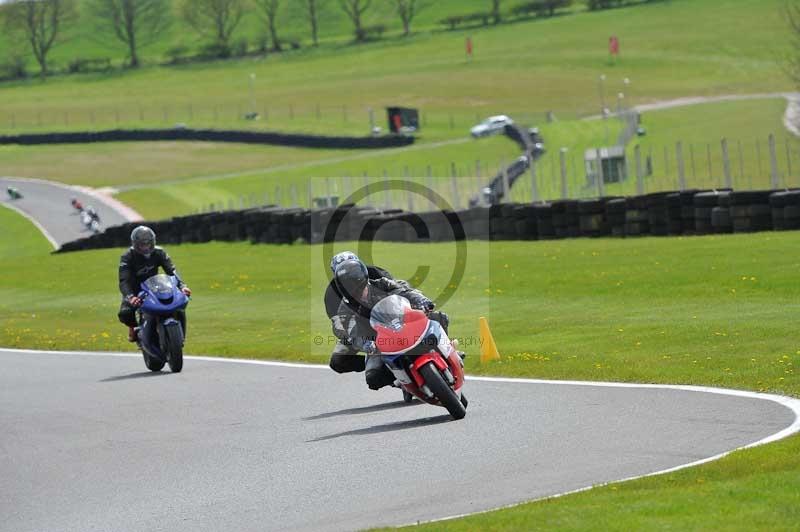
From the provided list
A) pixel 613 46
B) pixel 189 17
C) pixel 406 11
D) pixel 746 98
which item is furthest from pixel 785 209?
pixel 189 17

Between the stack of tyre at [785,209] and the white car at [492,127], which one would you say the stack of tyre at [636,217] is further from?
the white car at [492,127]

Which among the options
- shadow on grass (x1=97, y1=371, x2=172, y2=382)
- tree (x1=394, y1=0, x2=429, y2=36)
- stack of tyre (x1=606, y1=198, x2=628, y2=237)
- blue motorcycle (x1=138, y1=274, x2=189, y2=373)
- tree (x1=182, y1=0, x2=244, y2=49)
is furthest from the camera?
tree (x1=182, y1=0, x2=244, y2=49)

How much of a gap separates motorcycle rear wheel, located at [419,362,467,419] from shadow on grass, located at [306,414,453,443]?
0.14 metres

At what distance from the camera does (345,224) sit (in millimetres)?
35219

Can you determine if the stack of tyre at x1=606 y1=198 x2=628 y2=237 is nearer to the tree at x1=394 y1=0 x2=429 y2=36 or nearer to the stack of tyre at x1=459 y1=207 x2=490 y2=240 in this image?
the stack of tyre at x1=459 y1=207 x2=490 y2=240

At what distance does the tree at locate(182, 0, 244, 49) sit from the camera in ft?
500

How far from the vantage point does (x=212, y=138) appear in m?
89.8

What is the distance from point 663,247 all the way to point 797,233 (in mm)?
2214

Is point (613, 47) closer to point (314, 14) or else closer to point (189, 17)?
point (314, 14)

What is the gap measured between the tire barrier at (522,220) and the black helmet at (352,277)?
47.9 feet

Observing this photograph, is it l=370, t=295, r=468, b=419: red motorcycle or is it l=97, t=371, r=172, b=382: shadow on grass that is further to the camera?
l=97, t=371, r=172, b=382: shadow on grass

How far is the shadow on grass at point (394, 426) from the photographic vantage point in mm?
11023

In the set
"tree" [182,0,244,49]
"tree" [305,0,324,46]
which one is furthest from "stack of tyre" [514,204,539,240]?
"tree" [182,0,244,49]

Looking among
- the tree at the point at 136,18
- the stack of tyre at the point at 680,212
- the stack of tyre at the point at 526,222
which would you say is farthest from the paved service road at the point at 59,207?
the tree at the point at 136,18
